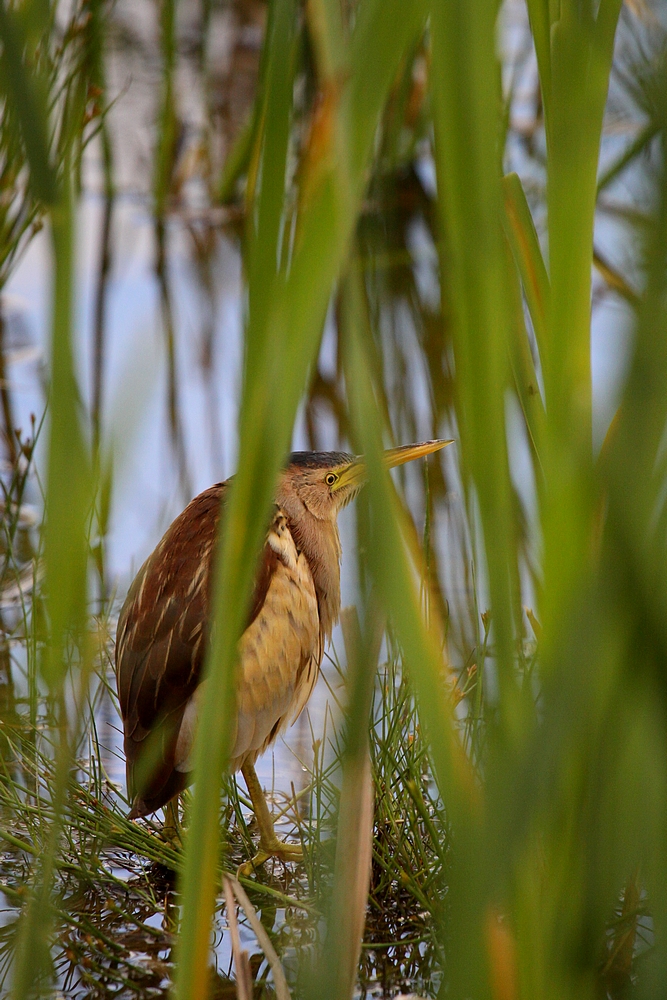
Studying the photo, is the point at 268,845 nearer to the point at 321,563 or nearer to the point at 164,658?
the point at 164,658

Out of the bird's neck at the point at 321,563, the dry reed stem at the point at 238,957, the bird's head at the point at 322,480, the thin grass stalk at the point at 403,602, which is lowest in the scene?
the dry reed stem at the point at 238,957

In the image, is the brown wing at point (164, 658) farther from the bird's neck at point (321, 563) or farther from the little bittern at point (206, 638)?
the bird's neck at point (321, 563)

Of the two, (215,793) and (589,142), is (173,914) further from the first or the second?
(589,142)

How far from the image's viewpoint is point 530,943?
30.2 inches

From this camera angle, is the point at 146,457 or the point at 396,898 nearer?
the point at 396,898

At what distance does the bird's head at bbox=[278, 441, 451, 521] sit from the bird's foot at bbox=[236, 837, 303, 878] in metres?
0.54

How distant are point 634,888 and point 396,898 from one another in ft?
1.13

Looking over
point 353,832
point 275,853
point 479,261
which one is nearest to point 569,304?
point 479,261

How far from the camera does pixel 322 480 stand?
6.53 feet

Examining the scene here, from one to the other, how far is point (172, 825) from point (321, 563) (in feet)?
1.56

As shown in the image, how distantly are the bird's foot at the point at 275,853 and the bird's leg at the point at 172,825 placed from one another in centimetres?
11

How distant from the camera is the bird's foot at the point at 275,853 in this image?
1609 millimetres

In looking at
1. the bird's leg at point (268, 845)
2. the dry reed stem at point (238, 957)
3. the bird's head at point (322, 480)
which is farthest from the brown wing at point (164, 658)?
the dry reed stem at point (238, 957)

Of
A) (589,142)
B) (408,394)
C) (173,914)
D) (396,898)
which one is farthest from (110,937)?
(408,394)
